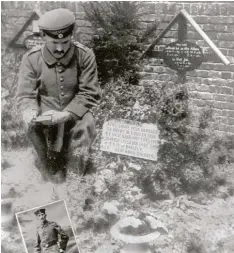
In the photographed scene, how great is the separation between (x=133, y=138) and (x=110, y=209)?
51cm

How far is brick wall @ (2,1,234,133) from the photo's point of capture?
2.57m

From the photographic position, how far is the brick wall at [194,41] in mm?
2572

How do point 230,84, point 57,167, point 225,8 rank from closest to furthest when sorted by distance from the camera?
point 225,8 < point 230,84 < point 57,167

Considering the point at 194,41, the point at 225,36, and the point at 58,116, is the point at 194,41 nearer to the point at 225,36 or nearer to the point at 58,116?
the point at 225,36

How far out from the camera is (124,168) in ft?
9.22

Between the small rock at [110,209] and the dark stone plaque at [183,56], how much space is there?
1017 millimetres

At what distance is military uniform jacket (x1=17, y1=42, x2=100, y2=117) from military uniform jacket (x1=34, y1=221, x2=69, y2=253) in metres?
0.77

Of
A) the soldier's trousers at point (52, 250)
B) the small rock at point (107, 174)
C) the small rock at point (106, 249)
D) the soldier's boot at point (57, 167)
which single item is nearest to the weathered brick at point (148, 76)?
the small rock at point (107, 174)

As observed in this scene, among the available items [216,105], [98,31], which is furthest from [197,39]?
[98,31]

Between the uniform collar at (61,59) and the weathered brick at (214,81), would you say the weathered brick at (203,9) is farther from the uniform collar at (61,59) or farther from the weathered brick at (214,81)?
the uniform collar at (61,59)

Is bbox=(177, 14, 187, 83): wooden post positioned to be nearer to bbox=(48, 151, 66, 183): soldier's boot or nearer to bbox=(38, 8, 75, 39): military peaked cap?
bbox=(38, 8, 75, 39): military peaked cap

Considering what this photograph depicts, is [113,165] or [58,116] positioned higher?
[58,116]

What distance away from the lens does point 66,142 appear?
9.26 ft

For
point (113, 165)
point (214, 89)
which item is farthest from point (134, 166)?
point (214, 89)
